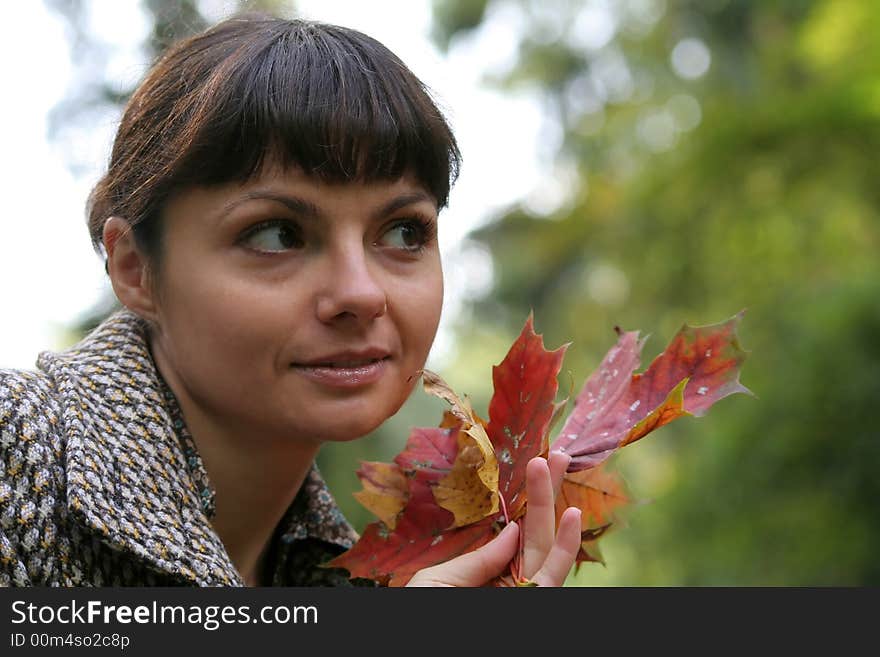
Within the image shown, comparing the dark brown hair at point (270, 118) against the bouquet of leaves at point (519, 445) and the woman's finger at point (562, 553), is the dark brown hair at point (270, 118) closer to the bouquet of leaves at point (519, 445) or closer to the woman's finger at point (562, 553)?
the bouquet of leaves at point (519, 445)

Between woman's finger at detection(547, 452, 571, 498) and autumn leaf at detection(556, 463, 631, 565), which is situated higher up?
autumn leaf at detection(556, 463, 631, 565)

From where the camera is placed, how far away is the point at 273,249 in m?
1.53

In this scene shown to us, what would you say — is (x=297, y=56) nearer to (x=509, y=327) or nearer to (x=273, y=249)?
(x=273, y=249)

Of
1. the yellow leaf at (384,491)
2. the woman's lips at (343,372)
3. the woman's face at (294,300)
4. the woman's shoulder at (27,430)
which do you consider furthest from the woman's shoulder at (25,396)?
the yellow leaf at (384,491)

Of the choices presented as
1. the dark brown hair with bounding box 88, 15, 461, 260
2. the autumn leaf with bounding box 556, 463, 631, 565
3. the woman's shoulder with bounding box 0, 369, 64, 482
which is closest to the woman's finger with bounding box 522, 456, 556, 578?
the autumn leaf with bounding box 556, 463, 631, 565

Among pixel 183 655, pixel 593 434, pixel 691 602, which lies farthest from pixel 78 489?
pixel 691 602

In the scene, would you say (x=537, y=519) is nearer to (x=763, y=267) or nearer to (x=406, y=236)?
(x=406, y=236)

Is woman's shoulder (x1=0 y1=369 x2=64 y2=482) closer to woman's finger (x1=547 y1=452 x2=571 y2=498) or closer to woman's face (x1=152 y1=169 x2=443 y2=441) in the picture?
woman's face (x1=152 y1=169 x2=443 y2=441)

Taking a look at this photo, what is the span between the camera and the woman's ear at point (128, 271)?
5.64ft

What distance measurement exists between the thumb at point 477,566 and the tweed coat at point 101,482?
1.05ft

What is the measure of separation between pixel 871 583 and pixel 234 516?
395cm

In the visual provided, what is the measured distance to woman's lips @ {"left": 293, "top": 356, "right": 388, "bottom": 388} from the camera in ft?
5.05

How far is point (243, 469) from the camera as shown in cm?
174

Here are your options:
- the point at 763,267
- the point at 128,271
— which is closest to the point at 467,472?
the point at 128,271
